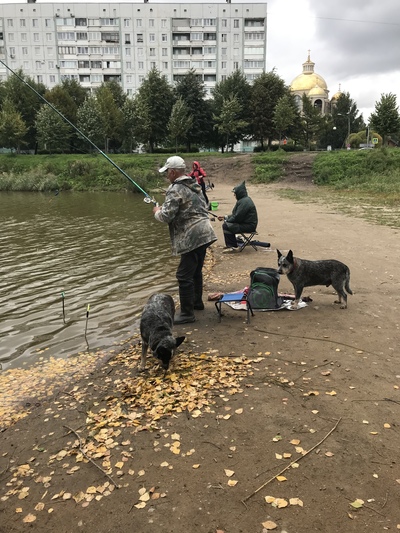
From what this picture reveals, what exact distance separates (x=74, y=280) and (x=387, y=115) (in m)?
51.6

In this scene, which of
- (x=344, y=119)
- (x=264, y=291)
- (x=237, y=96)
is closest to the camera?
(x=264, y=291)

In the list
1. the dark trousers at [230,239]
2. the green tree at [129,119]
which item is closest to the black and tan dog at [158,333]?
the dark trousers at [230,239]

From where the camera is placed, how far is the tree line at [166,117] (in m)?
57.4

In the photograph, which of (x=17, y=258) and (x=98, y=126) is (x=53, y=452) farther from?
(x=98, y=126)

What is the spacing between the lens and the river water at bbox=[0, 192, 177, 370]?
24.0ft

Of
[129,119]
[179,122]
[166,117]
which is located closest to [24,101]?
[129,119]

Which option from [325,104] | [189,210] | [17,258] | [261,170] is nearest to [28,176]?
[261,170]

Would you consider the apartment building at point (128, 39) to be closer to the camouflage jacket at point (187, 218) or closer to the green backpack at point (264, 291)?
the green backpack at point (264, 291)

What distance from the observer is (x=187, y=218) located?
690cm

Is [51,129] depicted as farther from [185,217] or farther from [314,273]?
[314,273]

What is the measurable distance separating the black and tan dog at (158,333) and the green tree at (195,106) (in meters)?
60.6

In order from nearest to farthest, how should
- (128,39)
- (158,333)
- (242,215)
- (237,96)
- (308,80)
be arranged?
(158,333), (242,215), (237,96), (128,39), (308,80)

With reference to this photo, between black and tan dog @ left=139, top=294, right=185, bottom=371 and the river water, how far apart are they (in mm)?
1426

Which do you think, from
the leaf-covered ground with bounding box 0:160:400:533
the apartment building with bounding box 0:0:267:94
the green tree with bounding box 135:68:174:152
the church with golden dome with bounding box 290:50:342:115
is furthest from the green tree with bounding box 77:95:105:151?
the church with golden dome with bounding box 290:50:342:115
